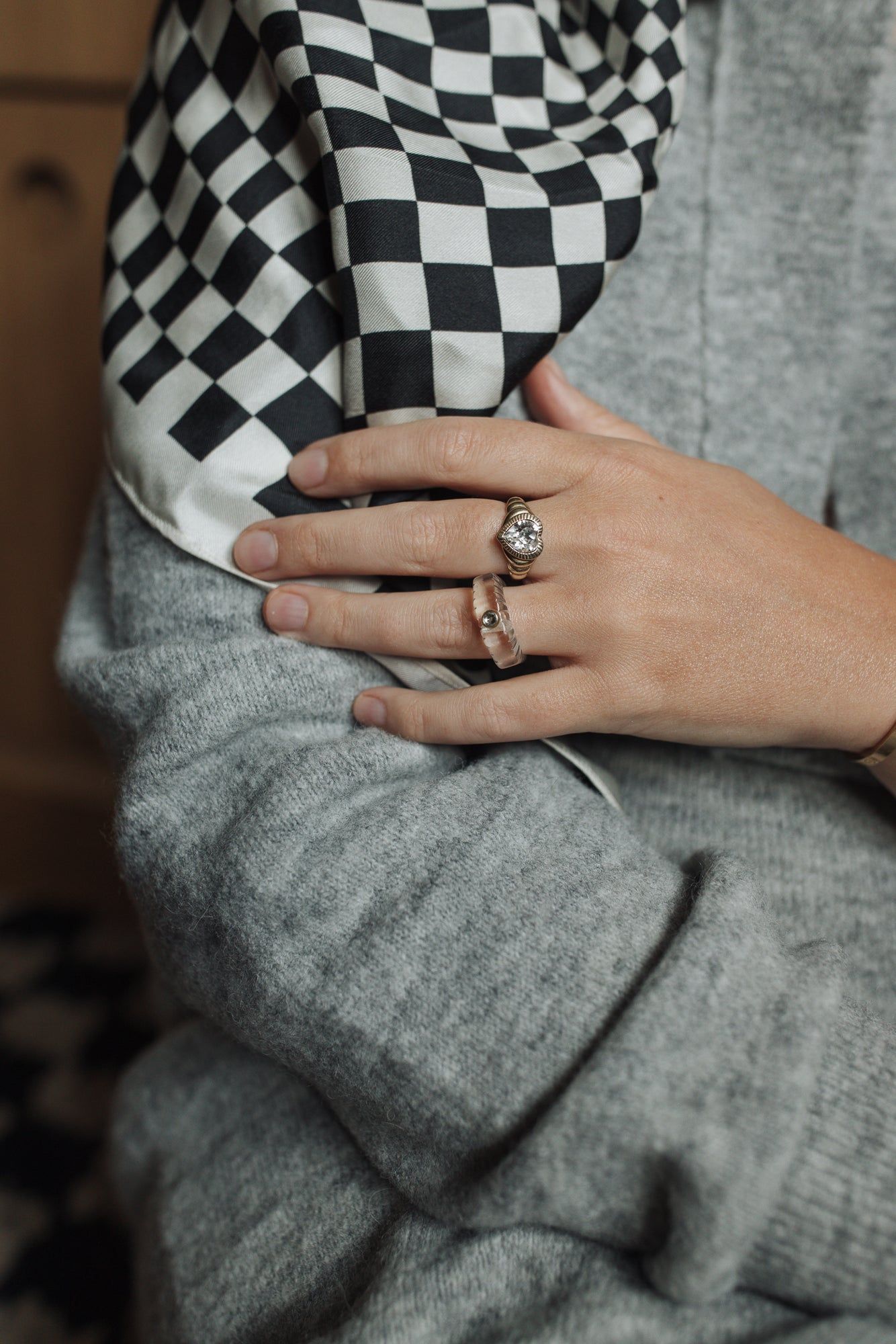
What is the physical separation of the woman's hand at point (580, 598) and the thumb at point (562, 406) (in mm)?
70

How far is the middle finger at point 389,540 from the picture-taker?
569mm

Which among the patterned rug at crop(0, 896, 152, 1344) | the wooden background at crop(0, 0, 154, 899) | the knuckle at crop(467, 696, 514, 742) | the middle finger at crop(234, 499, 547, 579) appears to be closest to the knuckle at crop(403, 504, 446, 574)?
the middle finger at crop(234, 499, 547, 579)

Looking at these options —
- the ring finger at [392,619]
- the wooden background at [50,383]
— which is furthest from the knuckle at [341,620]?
the wooden background at [50,383]

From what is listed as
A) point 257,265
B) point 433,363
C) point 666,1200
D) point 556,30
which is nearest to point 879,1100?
point 666,1200

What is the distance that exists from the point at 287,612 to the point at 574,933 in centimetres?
26

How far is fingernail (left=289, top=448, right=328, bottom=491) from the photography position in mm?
580

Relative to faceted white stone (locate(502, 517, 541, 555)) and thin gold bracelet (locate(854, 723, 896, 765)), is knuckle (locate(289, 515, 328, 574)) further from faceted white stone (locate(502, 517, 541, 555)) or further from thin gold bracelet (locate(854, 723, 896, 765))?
thin gold bracelet (locate(854, 723, 896, 765))

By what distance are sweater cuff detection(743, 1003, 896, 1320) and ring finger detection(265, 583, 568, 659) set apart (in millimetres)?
296

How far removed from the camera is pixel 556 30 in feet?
2.22

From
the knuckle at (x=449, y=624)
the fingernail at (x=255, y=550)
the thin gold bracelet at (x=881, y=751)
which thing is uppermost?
the fingernail at (x=255, y=550)

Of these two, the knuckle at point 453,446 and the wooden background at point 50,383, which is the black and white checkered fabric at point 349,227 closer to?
the knuckle at point 453,446

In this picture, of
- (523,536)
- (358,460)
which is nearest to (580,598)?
(523,536)

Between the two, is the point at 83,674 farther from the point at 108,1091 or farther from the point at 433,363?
the point at 108,1091

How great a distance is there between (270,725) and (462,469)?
0.20m
